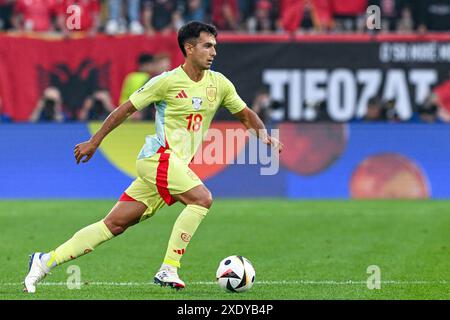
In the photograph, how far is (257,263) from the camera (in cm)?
1180

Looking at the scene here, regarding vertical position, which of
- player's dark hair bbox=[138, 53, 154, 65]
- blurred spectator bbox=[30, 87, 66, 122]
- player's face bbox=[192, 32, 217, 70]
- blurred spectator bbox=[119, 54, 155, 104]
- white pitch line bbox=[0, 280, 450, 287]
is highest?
player's face bbox=[192, 32, 217, 70]

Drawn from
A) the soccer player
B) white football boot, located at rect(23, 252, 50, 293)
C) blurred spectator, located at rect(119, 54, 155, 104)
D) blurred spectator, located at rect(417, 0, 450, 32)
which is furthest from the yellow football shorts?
blurred spectator, located at rect(417, 0, 450, 32)

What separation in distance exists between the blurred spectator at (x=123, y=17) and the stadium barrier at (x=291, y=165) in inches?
134

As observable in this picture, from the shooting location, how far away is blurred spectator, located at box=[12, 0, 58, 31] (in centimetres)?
2144

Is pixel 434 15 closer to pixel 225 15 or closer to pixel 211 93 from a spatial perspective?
pixel 225 15

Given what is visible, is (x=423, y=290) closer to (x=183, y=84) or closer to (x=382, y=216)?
(x=183, y=84)

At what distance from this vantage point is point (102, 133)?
9.34 metres

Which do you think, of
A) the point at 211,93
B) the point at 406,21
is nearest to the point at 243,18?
the point at 406,21

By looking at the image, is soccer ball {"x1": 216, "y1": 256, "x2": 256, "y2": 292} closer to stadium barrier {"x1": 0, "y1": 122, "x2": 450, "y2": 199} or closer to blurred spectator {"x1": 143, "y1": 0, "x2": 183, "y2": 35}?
stadium barrier {"x1": 0, "y1": 122, "x2": 450, "y2": 199}

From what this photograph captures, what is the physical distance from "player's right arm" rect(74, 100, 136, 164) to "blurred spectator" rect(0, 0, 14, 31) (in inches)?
513

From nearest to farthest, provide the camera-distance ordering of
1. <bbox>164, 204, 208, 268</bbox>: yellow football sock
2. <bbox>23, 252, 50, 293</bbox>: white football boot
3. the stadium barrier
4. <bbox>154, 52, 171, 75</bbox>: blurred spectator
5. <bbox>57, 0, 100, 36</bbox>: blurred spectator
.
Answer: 1. <bbox>23, 252, 50, 293</bbox>: white football boot
2. <bbox>164, 204, 208, 268</bbox>: yellow football sock
3. the stadium barrier
4. <bbox>154, 52, 171, 75</bbox>: blurred spectator
5. <bbox>57, 0, 100, 36</bbox>: blurred spectator

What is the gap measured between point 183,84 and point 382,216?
744 centimetres

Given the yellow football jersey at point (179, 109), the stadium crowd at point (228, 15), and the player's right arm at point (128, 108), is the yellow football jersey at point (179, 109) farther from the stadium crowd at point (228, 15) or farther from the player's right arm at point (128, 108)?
the stadium crowd at point (228, 15)
